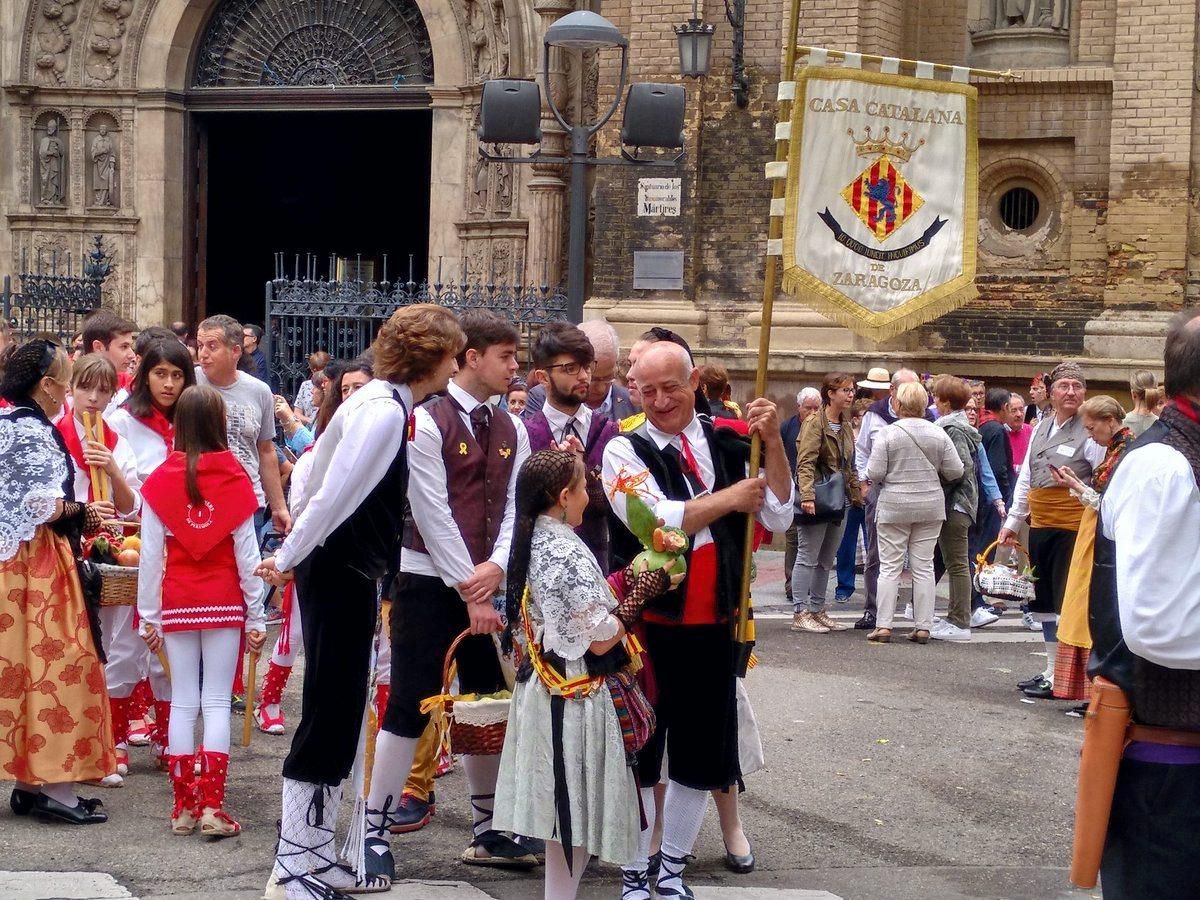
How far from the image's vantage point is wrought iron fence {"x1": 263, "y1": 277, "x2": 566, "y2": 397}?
57.5ft

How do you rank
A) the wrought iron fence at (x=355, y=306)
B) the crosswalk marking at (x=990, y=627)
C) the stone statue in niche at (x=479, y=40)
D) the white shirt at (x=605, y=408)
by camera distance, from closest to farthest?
the white shirt at (x=605, y=408), the crosswalk marking at (x=990, y=627), the wrought iron fence at (x=355, y=306), the stone statue in niche at (x=479, y=40)

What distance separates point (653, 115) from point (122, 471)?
653 cm

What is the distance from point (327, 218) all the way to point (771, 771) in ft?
73.9

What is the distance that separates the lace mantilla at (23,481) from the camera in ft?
20.9

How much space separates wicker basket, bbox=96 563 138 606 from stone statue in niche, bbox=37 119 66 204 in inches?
598

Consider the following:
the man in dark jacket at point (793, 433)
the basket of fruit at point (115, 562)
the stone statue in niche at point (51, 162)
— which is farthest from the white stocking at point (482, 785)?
the stone statue in niche at point (51, 162)

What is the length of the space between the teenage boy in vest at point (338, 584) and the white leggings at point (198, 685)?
38.9 inches

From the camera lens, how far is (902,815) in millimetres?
6945

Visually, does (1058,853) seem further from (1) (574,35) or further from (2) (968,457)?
(1) (574,35)

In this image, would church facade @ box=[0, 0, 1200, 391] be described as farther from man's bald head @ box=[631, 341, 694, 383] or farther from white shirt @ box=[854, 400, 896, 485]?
man's bald head @ box=[631, 341, 694, 383]

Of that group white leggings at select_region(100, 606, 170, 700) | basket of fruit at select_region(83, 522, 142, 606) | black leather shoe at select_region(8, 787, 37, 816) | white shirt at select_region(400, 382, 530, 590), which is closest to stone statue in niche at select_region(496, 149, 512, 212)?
basket of fruit at select_region(83, 522, 142, 606)

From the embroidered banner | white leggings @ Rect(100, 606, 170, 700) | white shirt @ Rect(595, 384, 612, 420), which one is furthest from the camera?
white leggings @ Rect(100, 606, 170, 700)

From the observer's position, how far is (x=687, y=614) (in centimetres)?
550

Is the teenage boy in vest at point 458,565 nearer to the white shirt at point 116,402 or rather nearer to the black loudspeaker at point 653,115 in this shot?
the white shirt at point 116,402
